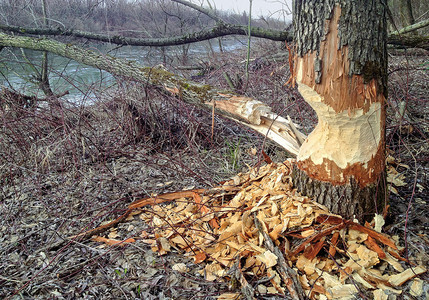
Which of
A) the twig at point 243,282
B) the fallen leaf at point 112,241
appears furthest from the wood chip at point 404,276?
the fallen leaf at point 112,241

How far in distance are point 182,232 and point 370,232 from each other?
115 centimetres

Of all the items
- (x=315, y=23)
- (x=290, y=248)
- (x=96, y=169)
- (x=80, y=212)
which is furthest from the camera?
(x=96, y=169)

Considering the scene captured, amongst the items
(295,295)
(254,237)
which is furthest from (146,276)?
(295,295)

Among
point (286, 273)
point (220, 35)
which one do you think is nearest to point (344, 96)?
point (286, 273)

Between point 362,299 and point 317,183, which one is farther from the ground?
point 317,183

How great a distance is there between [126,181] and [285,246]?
1737mm

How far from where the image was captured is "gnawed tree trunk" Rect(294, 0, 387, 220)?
1.57 metres

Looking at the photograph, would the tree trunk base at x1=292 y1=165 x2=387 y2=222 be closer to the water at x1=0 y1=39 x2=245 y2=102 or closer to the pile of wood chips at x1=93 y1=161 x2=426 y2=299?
the pile of wood chips at x1=93 y1=161 x2=426 y2=299

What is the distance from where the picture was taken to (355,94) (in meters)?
1.63

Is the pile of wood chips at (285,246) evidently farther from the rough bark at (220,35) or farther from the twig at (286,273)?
the rough bark at (220,35)

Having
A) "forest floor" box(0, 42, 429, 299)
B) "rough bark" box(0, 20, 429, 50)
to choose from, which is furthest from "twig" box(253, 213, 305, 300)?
"rough bark" box(0, 20, 429, 50)

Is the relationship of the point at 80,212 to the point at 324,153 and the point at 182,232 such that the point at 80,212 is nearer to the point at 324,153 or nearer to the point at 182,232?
the point at 182,232

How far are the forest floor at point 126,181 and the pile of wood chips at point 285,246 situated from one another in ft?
0.29

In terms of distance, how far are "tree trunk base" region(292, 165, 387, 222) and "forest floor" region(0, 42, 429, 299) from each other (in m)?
0.15
